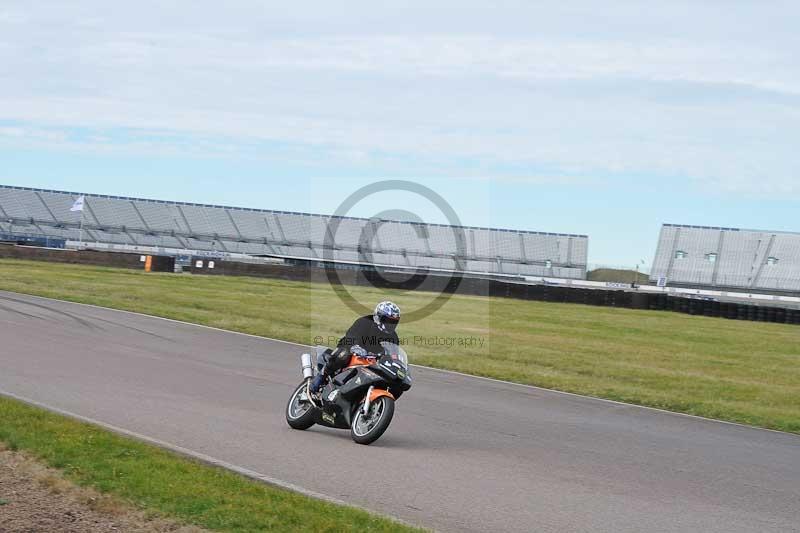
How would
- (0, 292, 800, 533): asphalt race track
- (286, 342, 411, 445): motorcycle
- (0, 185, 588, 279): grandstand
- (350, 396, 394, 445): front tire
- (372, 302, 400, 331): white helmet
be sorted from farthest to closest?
(0, 185, 588, 279): grandstand
(372, 302, 400, 331): white helmet
(286, 342, 411, 445): motorcycle
(350, 396, 394, 445): front tire
(0, 292, 800, 533): asphalt race track

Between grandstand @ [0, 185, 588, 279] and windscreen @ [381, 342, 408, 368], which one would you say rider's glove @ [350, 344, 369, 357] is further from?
grandstand @ [0, 185, 588, 279]

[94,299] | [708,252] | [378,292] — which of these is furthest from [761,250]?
[94,299]

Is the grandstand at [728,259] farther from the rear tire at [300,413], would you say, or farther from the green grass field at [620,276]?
the rear tire at [300,413]

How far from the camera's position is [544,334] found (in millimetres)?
29375

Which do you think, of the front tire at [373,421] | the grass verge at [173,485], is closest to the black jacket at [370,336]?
the front tire at [373,421]

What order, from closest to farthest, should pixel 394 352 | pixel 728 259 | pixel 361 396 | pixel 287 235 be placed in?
pixel 394 352, pixel 361 396, pixel 728 259, pixel 287 235

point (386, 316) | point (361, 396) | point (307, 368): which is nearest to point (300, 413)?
point (307, 368)

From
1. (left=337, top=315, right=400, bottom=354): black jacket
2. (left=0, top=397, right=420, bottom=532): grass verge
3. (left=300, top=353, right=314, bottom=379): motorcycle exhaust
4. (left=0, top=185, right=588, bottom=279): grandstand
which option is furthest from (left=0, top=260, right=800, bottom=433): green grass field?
(left=0, top=185, right=588, bottom=279): grandstand

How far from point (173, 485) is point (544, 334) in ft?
74.7

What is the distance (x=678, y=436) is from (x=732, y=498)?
4.11 metres

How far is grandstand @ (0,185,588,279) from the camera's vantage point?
2800 inches

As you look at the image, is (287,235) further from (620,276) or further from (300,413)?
(300,413)

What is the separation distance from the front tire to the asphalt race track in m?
0.15

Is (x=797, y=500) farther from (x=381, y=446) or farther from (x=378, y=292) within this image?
(x=378, y=292)
